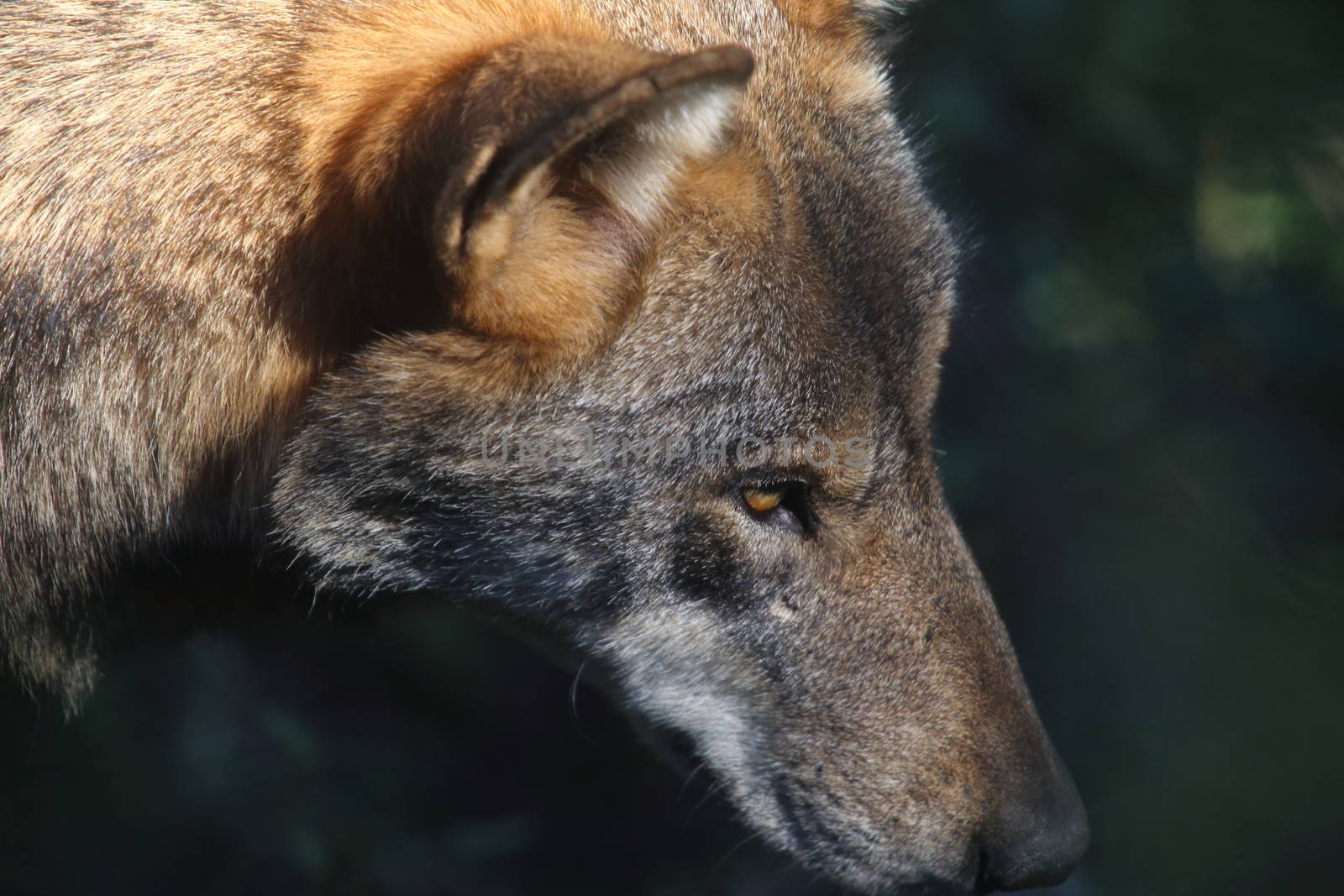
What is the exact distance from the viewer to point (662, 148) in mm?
1916

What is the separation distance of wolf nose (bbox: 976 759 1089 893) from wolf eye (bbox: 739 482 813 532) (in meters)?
0.71

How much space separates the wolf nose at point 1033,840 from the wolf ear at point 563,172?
4.15 feet

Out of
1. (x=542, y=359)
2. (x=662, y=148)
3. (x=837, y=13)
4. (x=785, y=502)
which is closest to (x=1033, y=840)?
(x=785, y=502)

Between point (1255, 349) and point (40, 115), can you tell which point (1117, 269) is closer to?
point (1255, 349)

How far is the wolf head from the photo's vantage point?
6.21 feet

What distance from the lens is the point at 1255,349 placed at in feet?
14.4

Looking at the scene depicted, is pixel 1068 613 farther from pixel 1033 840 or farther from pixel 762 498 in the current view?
pixel 762 498

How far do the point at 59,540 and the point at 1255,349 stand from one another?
3.93 meters

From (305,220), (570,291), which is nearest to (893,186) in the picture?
(570,291)

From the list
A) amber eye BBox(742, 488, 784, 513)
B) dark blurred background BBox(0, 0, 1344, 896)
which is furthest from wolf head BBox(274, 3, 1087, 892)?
dark blurred background BBox(0, 0, 1344, 896)

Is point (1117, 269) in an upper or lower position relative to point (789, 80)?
lower

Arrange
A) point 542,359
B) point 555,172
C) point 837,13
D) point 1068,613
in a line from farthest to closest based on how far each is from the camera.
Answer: point 1068,613 < point 837,13 < point 542,359 < point 555,172

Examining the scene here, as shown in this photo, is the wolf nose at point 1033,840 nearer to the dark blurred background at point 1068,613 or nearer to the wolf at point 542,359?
the wolf at point 542,359

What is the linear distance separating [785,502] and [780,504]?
0.5 inches
